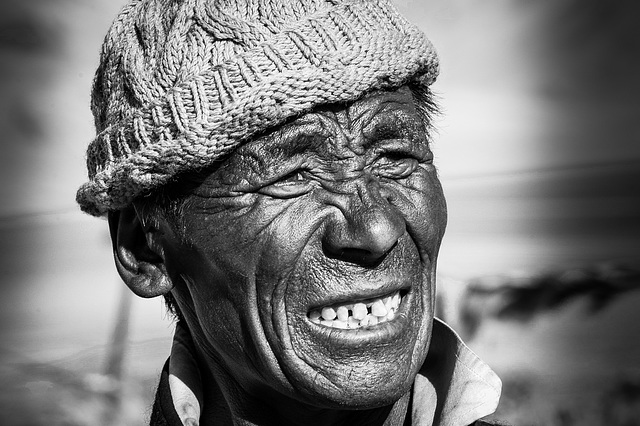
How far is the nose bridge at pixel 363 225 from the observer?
158 cm

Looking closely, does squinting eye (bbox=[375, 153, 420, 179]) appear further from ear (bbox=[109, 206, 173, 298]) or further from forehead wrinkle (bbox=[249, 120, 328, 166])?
ear (bbox=[109, 206, 173, 298])

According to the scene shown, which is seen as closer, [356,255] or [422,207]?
[356,255]

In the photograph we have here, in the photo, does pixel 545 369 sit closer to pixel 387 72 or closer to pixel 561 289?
pixel 561 289

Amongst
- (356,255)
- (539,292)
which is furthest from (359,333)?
(539,292)

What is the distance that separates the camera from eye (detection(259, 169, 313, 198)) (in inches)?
65.3

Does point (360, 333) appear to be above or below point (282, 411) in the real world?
above

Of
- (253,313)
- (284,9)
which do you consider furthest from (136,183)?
(284,9)

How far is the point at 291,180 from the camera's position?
1.68 meters

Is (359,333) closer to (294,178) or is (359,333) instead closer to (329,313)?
(329,313)

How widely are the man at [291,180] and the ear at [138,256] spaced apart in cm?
7

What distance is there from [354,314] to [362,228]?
211 millimetres

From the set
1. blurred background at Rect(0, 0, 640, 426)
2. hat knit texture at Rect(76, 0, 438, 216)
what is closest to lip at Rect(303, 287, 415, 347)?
hat knit texture at Rect(76, 0, 438, 216)

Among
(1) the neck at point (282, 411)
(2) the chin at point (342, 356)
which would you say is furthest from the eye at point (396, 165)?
(1) the neck at point (282, 411)

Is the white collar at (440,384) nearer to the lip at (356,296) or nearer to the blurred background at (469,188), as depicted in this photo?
the lip at (356,296)
